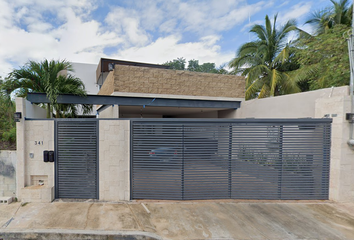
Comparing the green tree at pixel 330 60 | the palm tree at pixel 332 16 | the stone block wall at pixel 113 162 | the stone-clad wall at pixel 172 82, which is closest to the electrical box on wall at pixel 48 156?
the stone block wall at pixel 113 162

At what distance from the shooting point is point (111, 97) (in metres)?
8.09

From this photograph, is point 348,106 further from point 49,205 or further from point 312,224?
point 49,205

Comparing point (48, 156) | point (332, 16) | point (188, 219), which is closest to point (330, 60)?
point (332, 16)

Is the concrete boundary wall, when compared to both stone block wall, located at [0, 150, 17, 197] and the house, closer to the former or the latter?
the house

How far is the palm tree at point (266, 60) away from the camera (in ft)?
46.0

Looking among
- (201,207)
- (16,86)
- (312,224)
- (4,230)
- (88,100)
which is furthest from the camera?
(88,100)

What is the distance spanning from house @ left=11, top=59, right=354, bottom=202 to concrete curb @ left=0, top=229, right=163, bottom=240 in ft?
4.81

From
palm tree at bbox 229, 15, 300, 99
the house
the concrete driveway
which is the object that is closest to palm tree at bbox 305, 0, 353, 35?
palm tree at bbox 229, 15, 300, 99

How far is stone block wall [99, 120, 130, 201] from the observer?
17.0ft

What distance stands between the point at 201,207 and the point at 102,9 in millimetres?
13586

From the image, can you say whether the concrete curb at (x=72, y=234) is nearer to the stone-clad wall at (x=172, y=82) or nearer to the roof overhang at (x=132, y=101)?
the roof overhang at (x=132, y=101)

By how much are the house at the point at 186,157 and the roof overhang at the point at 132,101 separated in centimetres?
136

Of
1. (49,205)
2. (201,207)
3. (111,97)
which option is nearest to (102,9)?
(111,97)

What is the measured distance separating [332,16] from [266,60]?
15.1 feet
